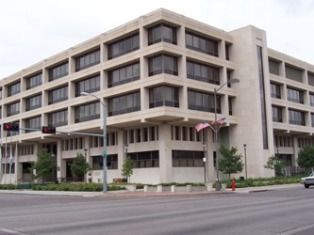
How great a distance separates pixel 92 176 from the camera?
210 feet

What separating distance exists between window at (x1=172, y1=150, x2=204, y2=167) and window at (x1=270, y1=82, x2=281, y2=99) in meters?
17.5

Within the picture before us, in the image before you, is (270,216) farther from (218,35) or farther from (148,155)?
(218,35)

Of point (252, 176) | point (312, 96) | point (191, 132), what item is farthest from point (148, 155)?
point (312, 96)

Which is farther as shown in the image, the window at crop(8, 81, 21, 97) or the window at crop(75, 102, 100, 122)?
the window at crop(8, 81, 21, 97)

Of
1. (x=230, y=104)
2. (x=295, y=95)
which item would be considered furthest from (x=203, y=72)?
(x=295, y=95)

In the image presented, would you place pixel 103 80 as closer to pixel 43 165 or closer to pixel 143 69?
pixel 143 69

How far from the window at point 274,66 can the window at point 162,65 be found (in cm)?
2118

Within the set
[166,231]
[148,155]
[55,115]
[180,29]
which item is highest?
[180,29]

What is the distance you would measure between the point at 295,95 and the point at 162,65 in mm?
32075

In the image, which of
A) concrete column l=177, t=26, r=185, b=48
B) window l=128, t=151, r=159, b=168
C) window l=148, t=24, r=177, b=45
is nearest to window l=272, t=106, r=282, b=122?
concrete column l=177, t=26, r=185, b=48

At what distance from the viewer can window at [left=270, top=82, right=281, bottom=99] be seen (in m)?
69.3

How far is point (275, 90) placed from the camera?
70.4m

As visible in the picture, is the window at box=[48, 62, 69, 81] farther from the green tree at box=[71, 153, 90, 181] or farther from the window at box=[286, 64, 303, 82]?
the window at box=[286, 64, 303, 82]

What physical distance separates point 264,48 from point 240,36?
13.7ft
